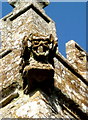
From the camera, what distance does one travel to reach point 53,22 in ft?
28.1

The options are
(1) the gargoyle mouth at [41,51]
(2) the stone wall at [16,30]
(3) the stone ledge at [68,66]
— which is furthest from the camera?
(3) the stone ledge at [68,66]

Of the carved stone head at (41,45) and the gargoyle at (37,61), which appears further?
the carved stone head at (41,45)

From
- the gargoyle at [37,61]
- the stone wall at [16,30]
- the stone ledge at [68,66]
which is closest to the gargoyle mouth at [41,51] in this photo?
the gargoyle at [37,61]

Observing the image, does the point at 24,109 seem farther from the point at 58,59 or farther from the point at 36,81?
the point at 58,59

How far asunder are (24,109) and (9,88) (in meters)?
0.91

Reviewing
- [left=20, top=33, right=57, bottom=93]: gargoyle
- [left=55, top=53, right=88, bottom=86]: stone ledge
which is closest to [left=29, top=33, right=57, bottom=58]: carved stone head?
[left=20, top=33, right=57, bottom=93]: gargoyle

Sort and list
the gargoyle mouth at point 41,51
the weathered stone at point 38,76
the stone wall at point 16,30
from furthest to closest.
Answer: the stone wall at point 16,30 → the gargoyle mouth at point 41,51 → the weathered stone at point 38,76

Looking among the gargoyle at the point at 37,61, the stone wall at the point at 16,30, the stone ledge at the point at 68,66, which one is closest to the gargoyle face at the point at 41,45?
the gargoyle at the point at 37,61

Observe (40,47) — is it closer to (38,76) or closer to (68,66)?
(38,76)

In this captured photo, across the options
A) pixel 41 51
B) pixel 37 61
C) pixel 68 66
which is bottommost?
pixel 68 66

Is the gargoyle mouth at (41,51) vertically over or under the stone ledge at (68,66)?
over

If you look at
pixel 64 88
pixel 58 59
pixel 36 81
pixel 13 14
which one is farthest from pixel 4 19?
pixel 36 81

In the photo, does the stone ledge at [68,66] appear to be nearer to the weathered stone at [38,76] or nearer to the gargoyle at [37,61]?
the weathered stone at [38,76]

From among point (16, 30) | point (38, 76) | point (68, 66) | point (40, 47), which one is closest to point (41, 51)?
point (40, 47)
